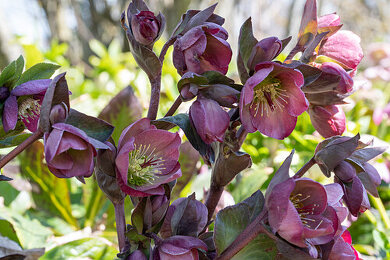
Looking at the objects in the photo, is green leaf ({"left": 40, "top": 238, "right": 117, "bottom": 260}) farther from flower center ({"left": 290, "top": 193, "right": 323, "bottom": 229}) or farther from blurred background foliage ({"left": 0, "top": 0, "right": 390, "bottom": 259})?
flower center ({"left": 290, "top": 193, "right": 323, "bottom": 229})

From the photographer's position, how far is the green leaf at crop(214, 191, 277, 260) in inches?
16.6

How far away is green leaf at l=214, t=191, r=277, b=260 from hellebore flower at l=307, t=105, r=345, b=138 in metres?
0.16

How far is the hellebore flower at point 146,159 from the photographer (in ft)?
1.35

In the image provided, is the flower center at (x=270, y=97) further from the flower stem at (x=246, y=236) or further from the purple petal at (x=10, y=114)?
the purple petal at (x=10, y=114)

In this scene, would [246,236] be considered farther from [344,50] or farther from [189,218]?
[344,50]

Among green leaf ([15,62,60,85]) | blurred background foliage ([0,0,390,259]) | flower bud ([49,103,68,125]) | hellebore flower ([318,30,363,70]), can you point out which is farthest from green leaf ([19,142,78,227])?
hellebore flower ([318,30,363,70])

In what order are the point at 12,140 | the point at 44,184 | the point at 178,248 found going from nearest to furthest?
the point at 178,248 < the point at 12,140 < the point at 44,184

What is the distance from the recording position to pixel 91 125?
0.42 metres

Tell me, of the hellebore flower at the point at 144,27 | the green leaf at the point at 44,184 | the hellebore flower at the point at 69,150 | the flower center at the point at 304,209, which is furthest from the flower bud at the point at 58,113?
the green leaf at the point at 44,184

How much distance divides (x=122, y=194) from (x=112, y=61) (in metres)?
1.46

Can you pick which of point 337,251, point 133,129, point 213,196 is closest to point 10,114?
point 133,129

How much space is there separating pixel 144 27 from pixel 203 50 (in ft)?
0.25

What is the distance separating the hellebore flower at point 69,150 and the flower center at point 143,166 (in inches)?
2.5

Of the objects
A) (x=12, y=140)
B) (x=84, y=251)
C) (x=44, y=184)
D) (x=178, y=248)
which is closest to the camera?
(x=178, y=248)
